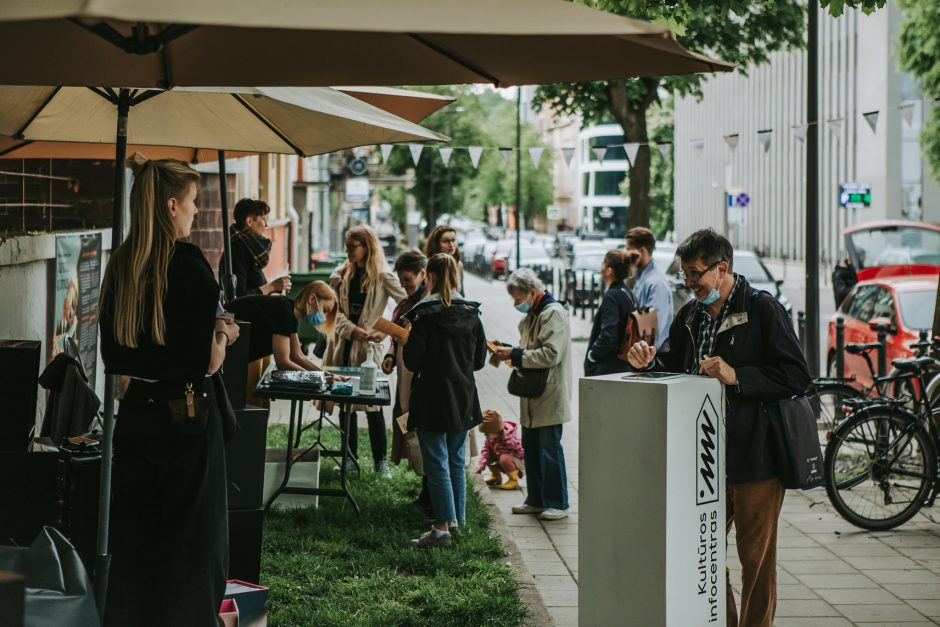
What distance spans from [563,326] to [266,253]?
226cm

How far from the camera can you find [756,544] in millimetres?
4871

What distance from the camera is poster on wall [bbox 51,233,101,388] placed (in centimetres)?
779

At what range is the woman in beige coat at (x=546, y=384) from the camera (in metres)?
7.80

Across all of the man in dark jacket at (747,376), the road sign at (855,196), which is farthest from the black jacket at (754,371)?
the road sign at (855,196)

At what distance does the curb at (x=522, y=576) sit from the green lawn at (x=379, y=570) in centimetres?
5

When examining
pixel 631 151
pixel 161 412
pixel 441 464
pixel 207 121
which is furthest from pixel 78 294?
pixel 631 151

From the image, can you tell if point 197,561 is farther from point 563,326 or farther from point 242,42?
point 563,326

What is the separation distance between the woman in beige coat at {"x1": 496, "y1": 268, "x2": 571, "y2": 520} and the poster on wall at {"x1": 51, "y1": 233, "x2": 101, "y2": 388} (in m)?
2.86

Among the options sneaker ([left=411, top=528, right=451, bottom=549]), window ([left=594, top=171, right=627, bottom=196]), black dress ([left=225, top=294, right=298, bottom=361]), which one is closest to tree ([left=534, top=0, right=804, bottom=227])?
sneaker ([left=411, top=528, right=451, bottom=549])

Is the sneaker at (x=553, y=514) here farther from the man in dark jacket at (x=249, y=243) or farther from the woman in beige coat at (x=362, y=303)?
the man in dark jacket at (x=249, y=243)

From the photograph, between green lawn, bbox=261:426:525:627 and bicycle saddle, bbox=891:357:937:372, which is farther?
bicycle saddle, bbox=891:357:937:372

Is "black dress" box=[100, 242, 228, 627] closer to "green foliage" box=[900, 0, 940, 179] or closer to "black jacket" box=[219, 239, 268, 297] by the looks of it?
"black jacket" box=[219, 239, 268, 297]

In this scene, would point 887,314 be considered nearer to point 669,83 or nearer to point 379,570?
point 379,570

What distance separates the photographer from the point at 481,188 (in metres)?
90.8
